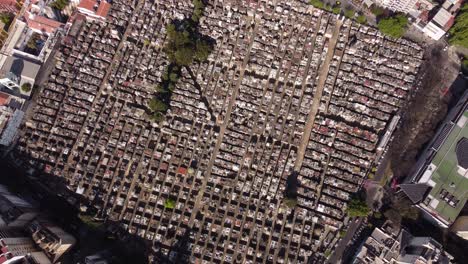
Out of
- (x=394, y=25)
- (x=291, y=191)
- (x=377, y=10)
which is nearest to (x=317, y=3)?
(x=377, y=10)

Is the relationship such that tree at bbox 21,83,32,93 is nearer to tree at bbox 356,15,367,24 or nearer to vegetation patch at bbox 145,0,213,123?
vegetation patch at bbox 145,0,213,123

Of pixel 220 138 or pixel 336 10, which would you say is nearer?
pixel 220 138

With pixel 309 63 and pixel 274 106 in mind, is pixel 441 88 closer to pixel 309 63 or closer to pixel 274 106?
pixel 309 63

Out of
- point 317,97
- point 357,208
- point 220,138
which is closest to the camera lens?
point 357,208

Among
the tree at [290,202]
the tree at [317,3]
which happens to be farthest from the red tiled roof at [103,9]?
the tree at [290,202]

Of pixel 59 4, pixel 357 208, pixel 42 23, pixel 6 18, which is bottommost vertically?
pixel 6 18

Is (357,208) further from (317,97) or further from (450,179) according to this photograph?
(317,97)

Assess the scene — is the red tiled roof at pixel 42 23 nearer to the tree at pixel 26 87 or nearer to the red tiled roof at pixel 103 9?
the red tiled roof at pixel 103 9
